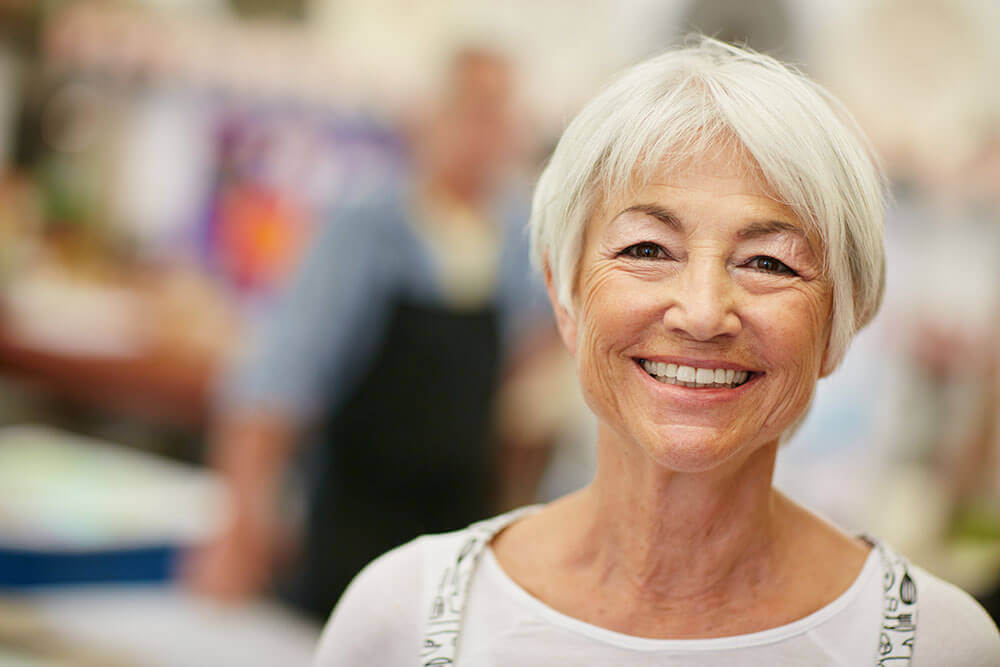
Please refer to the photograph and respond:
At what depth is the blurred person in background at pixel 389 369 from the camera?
232cm

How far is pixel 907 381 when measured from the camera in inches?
123

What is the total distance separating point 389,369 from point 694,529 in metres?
1.36

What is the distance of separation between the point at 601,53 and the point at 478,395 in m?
1.57

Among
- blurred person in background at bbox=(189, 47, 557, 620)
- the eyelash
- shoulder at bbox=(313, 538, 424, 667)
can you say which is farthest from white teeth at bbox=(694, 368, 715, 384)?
blurred person in background at bbox=(189, 47, 557, 620)

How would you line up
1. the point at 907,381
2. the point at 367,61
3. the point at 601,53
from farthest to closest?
the point at 367,61
the point at 601,53
the point at 907,381

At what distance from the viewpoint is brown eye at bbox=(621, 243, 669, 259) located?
3.47 feet

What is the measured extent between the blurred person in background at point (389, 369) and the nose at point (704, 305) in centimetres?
138

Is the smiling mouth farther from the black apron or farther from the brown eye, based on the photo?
the black apron

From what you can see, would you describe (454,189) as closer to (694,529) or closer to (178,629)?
(178,629)

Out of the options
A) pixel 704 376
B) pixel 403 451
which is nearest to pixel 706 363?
pixel 704 376

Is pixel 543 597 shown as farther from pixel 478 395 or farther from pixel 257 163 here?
pixel 257 163

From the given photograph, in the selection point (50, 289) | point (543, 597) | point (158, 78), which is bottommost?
point (50, 289)

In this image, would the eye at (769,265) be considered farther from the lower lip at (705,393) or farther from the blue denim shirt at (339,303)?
the blue denim shirt at (339,303)

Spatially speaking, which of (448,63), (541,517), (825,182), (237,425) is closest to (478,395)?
(237,425)
